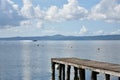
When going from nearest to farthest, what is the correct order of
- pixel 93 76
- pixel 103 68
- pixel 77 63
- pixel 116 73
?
pixel 116 73
pixel 103 68
pixel 93 76
pixel 77 63

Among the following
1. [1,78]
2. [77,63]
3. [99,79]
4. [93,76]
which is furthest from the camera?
[1,78]

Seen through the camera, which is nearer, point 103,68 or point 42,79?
point 103,68

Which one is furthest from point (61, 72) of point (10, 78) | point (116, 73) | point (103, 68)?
point (10, 78)

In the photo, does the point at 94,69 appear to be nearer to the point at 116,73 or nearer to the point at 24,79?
the point at 116,73

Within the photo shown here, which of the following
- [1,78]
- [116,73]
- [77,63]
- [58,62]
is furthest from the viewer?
[1,78]

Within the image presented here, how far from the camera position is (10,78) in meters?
48.2

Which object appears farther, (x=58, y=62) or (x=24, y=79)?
(x=24, y=79)

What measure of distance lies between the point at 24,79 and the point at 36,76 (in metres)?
3.17

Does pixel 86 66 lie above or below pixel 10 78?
above

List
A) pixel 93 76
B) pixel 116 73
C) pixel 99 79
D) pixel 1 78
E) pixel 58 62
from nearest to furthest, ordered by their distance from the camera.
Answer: pixel 116 73 < pixel 93 76 < pixel 58 62 < pixel 99 79 < pixel 1 78

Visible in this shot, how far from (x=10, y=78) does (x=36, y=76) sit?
368cm

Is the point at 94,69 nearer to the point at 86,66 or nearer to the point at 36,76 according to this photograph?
the point at 86,66

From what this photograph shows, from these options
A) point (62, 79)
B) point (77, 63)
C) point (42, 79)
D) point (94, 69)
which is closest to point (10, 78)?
point (42, 79)

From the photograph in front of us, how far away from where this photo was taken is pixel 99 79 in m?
43.9
